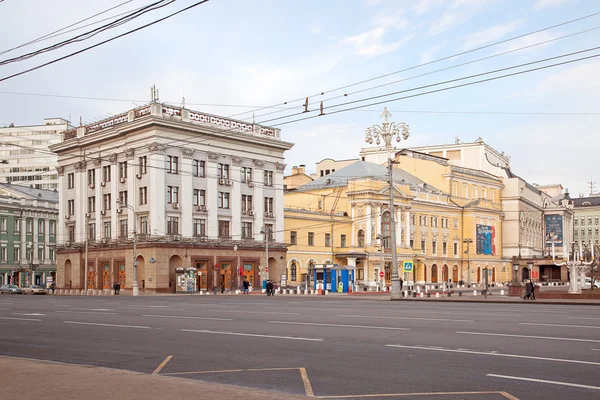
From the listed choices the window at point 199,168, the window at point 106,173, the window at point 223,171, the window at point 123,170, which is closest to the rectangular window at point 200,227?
the window at point 199,168

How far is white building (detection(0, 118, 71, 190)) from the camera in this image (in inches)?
5261

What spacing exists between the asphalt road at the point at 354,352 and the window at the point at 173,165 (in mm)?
42706

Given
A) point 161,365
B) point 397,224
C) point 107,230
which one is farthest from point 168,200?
point 161,365

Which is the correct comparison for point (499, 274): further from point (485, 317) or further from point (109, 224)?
point (485, 317)

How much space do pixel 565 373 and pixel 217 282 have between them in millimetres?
58003

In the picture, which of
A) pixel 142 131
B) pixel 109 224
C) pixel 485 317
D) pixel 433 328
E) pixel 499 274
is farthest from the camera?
pixel 499 274

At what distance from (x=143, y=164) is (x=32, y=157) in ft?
258

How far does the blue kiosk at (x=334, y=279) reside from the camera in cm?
6128

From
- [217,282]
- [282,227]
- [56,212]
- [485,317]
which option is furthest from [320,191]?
[485,317]

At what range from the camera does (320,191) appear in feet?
287

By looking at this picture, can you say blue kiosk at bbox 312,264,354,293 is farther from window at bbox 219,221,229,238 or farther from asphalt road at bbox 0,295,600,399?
asphalt road at bbox 0,295,600,399

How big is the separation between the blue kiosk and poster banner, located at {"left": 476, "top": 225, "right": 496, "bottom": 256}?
47989mm

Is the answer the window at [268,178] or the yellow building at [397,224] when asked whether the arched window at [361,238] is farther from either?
the window at [268,178]

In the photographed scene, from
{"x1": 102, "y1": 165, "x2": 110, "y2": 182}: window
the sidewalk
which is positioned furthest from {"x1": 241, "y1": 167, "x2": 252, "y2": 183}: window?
the sidewalk
